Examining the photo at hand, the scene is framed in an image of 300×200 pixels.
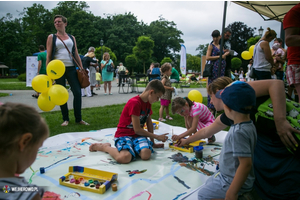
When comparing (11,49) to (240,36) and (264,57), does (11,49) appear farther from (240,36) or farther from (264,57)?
(264,57)

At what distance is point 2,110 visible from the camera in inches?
34.0

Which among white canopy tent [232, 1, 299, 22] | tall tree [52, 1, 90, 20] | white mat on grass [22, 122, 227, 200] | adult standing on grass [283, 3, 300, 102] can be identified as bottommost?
white mat on grass [22, 122, 227, 200]

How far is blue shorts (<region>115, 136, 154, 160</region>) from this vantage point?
8.61ft

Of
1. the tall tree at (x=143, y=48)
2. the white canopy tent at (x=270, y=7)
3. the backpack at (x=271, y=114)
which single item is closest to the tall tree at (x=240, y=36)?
the tall tree at (x=143, y=48)

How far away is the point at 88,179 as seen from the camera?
212 centimetres

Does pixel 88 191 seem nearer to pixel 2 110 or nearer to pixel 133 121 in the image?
pixel 133 121

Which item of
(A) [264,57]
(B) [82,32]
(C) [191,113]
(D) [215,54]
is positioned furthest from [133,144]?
(B) [82,32]

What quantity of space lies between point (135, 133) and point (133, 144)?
0.47 ft

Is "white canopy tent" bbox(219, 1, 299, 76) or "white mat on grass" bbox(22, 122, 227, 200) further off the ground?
"white canopy tent" bbox(219, 1, 299, 76)

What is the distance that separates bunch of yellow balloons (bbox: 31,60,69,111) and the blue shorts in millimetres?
1375

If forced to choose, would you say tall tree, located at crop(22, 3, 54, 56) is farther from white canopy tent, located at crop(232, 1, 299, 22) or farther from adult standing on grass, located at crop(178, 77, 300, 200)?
adult standing on grass, located at crop(178, 77, 300, 200)

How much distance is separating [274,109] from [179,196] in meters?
1.05

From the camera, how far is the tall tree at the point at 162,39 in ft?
165

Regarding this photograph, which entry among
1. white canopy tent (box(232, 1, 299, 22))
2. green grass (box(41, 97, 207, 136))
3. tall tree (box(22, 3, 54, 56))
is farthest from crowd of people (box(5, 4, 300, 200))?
tall tree (box(22, 3, 54, 56))
